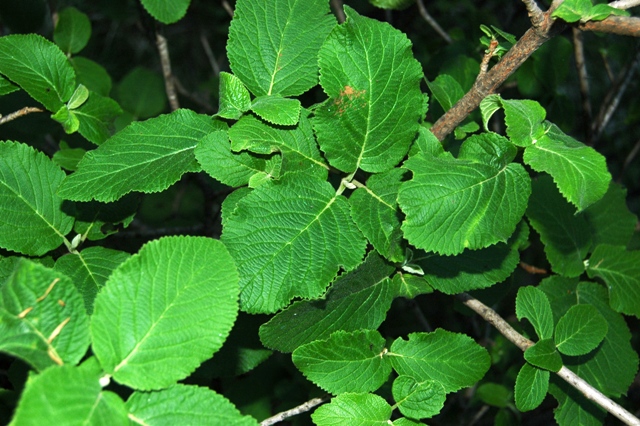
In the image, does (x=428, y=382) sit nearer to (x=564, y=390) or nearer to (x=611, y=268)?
(x=564, y=390)

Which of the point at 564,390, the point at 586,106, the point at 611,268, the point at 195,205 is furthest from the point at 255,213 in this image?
the point at 195,205

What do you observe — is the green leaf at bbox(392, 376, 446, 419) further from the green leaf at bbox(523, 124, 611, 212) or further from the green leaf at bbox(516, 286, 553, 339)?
the green leaf at bbox(523, 124, 611, 212)

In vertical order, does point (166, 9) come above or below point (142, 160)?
above

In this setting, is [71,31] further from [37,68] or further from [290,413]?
[290,413]

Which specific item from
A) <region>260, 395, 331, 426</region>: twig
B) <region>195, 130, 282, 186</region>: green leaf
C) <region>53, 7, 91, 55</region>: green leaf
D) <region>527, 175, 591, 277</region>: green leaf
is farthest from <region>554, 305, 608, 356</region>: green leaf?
<region>53, 7, 91, 55</region>: green leaf

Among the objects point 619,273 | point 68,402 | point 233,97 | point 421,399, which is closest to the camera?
point 68,402

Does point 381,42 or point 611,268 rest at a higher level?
point 381,42

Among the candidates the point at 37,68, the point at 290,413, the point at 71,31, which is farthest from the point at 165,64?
the point at 290,413

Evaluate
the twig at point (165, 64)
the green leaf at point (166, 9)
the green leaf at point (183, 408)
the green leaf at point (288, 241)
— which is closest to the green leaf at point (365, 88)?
the green leaf at point (288, 241)
